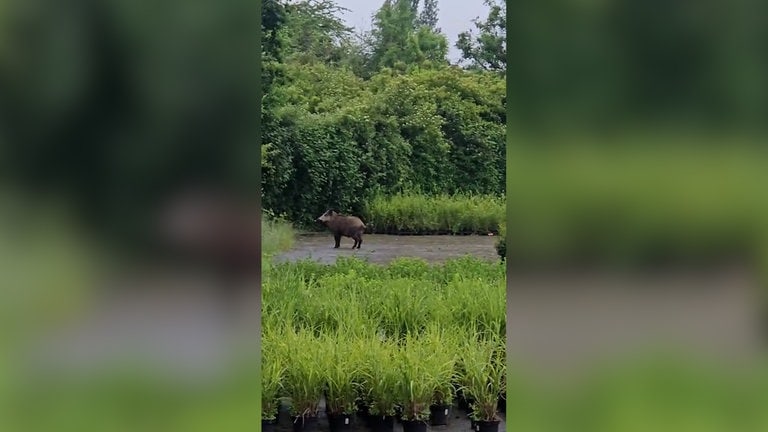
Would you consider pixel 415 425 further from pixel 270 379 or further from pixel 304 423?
pixel 270 379

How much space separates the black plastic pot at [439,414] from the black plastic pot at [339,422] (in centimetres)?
38

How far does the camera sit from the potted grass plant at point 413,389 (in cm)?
266

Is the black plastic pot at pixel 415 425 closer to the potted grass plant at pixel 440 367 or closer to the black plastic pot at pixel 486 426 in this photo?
the potted grass plant at pixel 440 367

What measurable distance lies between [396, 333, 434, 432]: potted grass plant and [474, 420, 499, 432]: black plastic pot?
0.26m

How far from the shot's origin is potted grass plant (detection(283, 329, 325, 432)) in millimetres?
2664

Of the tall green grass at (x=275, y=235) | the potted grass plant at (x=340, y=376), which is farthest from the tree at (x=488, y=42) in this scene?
the potted grass plant at (x=340, y=376)

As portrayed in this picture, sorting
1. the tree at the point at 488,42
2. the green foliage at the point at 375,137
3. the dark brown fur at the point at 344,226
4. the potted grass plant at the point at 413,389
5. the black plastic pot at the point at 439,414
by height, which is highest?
the tree at the point at 488,42
